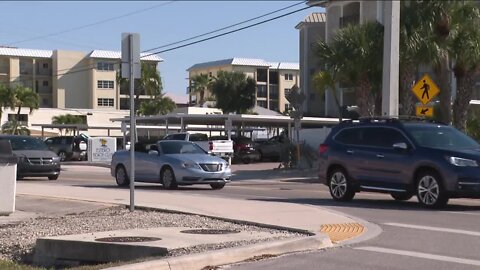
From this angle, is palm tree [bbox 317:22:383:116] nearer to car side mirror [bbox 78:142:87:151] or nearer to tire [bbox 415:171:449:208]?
tire [bbox 415:171:449:208]

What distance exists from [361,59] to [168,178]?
11601 mm

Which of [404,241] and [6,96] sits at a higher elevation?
[6,96]

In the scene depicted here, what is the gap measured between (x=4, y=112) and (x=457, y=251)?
2828 inches

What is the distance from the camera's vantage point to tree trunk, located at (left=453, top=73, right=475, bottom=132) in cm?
3086

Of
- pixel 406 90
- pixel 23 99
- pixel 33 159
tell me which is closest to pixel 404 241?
pixel 33 159

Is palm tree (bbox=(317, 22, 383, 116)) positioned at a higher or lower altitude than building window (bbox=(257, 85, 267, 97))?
lower

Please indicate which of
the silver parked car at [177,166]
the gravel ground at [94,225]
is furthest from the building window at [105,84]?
the gravel ground at [94,225]

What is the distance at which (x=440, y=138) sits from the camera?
17.3 m

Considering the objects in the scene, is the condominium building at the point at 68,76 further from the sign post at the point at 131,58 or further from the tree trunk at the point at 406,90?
the sign post at the point at 131,58

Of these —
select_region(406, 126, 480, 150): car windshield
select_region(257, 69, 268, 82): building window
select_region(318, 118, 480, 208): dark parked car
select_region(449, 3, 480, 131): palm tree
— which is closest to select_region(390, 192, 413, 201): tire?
select_region(318, 118, 480, 208): dark parked car

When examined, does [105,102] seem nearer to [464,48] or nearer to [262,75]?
[262,75]

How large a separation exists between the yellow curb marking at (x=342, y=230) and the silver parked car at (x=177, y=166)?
9.55 meters

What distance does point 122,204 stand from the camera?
1667cm

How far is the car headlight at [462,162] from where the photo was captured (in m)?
16.2
